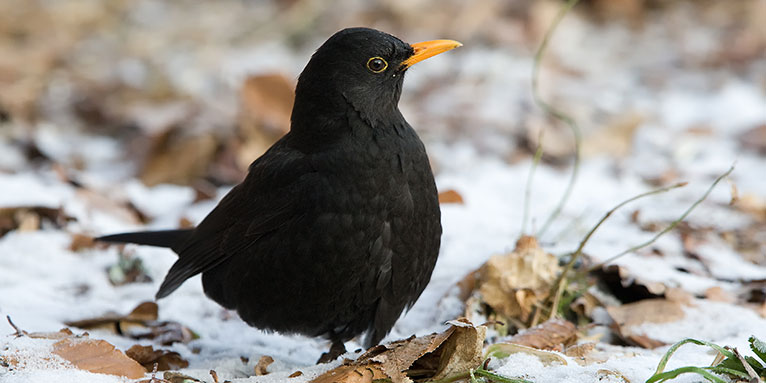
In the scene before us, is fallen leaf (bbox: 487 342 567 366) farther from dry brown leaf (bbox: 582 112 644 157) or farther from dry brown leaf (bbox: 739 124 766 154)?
dry brown leaf (bbox: 739 124 766 154)

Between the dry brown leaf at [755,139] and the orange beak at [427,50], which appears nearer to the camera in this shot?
the orange beak at [427,50]

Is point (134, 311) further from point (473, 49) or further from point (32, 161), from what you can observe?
point (473, 49)

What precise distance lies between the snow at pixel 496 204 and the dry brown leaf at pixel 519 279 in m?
0.17

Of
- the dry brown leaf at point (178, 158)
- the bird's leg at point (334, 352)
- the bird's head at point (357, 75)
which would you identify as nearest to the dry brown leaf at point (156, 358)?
the bird's leg at point (334, 352)

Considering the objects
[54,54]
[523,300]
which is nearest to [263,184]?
[523,300]

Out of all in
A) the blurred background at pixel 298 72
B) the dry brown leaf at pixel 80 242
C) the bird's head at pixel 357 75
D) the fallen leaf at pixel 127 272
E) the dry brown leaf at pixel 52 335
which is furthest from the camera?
the blurred background at pixel 298 72

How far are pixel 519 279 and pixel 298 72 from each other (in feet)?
13.5

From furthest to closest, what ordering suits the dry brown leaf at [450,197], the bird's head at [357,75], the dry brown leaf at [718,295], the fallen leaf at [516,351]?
the dry brown leaf at [450,197] < the dry brown leaf at [718,295] < the bird's head at [357,75] < the fallen leaf at [516,351]

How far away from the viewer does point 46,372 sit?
7.79ft

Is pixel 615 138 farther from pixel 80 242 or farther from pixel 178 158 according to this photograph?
pixel 80 242

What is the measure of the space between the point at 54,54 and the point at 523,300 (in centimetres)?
569

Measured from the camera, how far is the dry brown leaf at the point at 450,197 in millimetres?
4273

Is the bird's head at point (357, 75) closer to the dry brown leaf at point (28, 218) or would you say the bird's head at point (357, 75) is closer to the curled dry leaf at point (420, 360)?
the curled dry leaf at point (420, 360)

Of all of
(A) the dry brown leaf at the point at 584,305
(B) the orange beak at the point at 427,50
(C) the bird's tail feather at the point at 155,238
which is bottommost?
(A) the dry brown leaf at the point at 584,305
